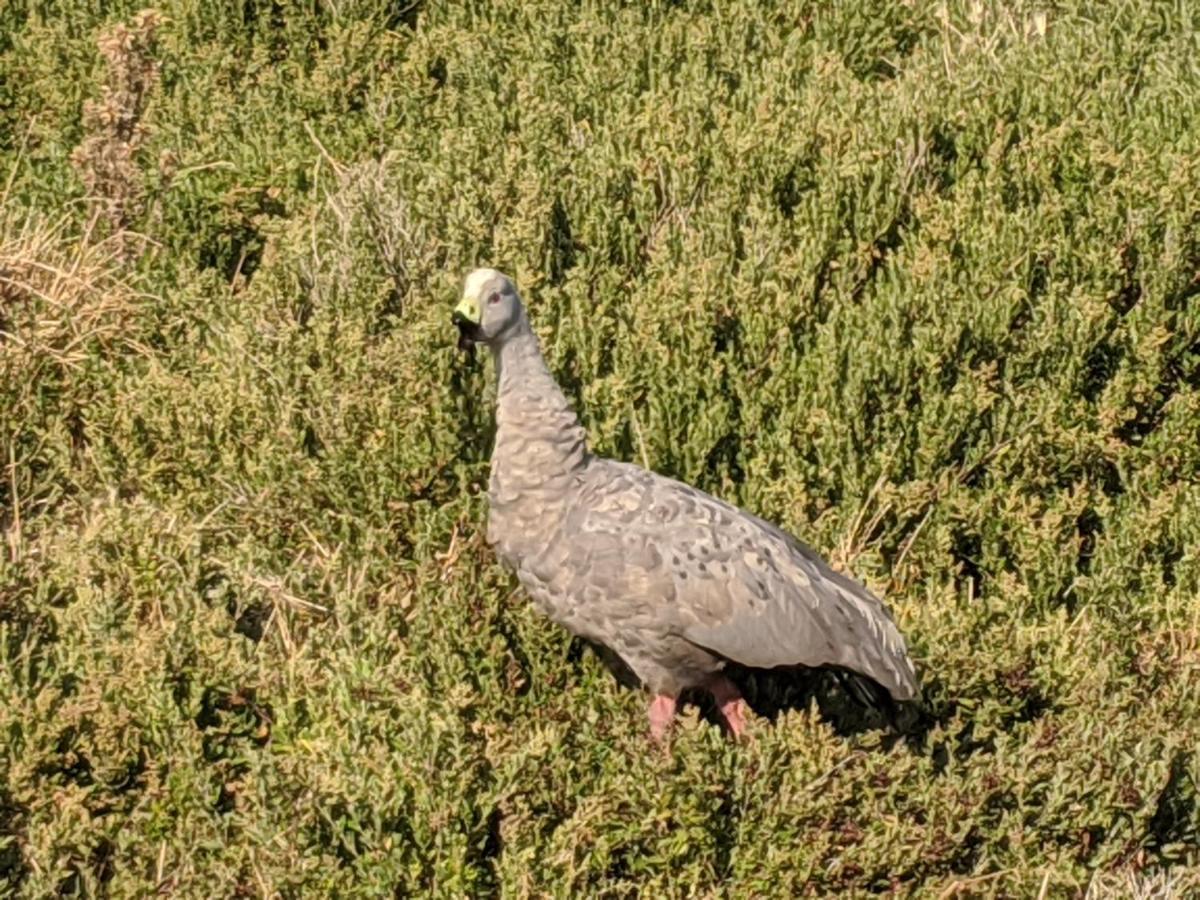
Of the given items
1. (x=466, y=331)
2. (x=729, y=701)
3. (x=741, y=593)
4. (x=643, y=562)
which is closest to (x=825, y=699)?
(x=729, y=701)

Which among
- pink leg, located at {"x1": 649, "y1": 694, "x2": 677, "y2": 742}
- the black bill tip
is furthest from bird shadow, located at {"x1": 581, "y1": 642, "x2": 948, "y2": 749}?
the black bill tip

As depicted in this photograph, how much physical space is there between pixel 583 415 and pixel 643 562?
4.46 ft

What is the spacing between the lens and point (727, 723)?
6.32 m

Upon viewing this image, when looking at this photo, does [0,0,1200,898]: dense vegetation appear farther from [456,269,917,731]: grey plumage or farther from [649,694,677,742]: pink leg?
[456,269,917,731]: grey plumage

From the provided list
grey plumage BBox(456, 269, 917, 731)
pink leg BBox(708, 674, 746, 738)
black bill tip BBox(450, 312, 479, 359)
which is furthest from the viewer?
pink leg BBox(708, 674, 746, 738)

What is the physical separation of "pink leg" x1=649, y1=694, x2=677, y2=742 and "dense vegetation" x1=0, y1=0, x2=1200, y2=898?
0.42 ft

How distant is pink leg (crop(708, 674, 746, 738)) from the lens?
6.14m

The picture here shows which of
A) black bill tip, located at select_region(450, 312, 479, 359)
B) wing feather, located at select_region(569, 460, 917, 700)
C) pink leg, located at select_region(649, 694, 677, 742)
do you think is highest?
black bill tip, located at select_region(450, 312, 479, 359)

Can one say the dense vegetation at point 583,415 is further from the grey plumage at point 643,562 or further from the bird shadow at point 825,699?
the grey plumage at point 643,562

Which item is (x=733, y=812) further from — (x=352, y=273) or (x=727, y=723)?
(x=352, y=273)

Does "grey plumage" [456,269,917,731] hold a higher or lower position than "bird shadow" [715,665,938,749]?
higher

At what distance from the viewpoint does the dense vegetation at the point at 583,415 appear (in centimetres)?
564

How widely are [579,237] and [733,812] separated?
9.61ft

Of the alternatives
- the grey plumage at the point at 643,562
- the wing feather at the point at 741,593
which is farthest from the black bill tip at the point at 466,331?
the wing feather at the point at 741,593
